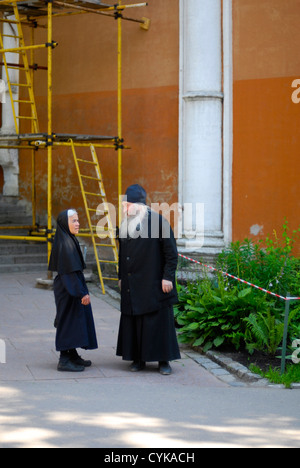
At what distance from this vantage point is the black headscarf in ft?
22.6

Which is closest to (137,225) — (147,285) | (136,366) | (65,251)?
(147,285)

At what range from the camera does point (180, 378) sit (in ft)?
22.8

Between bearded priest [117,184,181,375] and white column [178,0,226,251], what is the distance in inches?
171

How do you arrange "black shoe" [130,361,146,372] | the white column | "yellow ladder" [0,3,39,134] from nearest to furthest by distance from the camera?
"black shoe" [130,361,146,372] < the white column < "yellow ladder" [0,3,39,134]

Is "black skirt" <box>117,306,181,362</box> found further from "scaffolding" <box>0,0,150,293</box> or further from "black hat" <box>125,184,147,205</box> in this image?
"scaffolding" <box>0,0,150,293</box>

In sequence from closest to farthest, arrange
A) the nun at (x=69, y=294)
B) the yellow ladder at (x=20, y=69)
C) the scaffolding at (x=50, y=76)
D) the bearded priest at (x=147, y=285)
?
the nun at (x=69, y=294) → the bearded priest at (x=147, y=285) → the scaffolding at (x=50, y=76) → the yellow ladder at (x=20, y=69)

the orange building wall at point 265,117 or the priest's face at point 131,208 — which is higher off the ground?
the orange building wall at point 265,117

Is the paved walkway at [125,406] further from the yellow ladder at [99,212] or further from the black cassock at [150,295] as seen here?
the yellow ladder at [99,212]

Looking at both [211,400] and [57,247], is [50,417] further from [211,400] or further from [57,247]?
[57,247]

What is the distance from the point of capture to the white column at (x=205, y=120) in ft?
37.1

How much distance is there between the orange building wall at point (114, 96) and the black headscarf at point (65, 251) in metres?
5.18

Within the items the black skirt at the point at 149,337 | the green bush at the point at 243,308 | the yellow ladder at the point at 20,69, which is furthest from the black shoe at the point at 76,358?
the yellow ladder at the point at 20,69

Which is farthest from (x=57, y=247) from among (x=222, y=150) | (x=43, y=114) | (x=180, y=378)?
(x=43, y=114)


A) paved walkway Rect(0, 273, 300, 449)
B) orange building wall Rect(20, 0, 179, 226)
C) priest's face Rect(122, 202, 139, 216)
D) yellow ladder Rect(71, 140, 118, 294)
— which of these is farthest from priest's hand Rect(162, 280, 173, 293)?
orange building wall Rect(20, 0, 179, 226)
